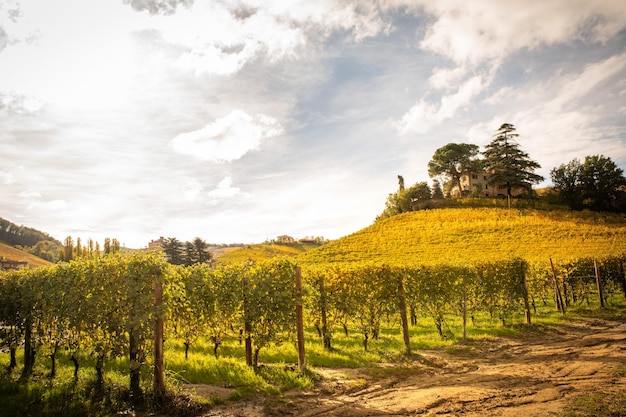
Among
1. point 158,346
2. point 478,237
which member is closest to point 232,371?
point 158,346

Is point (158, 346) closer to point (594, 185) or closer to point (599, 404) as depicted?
point (599, 404)

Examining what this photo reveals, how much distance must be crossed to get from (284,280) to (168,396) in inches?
170

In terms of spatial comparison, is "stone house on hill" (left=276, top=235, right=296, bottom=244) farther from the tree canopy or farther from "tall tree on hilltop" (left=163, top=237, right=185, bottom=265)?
the tree canopy

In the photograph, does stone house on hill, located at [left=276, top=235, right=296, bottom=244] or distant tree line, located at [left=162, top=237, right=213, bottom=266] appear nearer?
distant tree line, located at [left=162, top=237, right=213, bottom=266]

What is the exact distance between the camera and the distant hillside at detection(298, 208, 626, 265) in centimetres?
4156

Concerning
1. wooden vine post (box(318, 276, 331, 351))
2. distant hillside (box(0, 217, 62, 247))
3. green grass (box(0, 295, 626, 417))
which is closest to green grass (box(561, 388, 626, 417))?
green grass (box(0, 295, 626, 417))

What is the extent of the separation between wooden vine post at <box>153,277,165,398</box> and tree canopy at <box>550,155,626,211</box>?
73131mm

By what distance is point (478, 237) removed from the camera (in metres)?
48.8

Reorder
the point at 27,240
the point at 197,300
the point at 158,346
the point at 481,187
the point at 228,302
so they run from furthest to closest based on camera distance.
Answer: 1. the point at 27,240
2. the point at 481,187
3. the point at 197,300
4. the point at 228,302
5. the point at 158,346

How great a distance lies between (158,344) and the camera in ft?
25.9

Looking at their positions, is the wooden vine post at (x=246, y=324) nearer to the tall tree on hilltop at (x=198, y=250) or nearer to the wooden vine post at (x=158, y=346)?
the wooden vine post at (x=158, y=346)

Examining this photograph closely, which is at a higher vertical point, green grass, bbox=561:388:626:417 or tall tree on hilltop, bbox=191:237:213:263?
tall tree on hilltop, bbox=191:237:213:263

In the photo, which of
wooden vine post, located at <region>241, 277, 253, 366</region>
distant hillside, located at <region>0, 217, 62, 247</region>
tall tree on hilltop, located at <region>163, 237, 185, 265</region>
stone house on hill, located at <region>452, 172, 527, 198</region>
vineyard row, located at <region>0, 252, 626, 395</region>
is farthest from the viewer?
distant hillside, located at <region>0, 217, 62, 247</region>

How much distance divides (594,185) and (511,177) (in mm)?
12976
